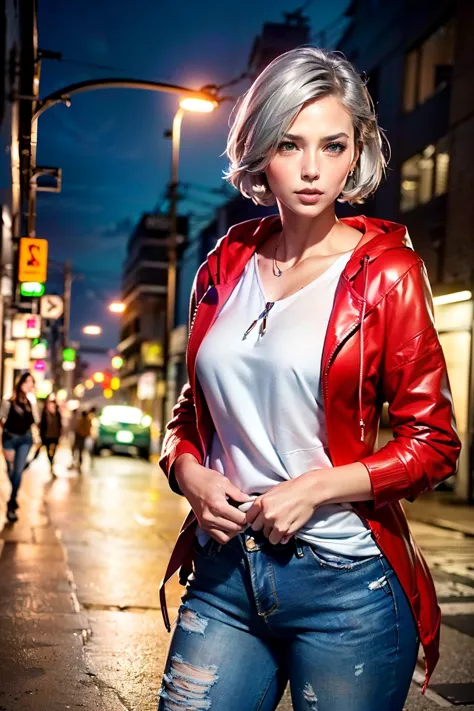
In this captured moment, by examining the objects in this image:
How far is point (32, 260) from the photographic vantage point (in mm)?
15523

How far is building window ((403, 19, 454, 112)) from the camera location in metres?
20.3

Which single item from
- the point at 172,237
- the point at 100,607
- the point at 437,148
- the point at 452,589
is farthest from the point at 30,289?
the point at 172,237

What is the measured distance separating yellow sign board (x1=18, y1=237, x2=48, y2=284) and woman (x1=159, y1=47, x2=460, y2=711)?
45.4ft

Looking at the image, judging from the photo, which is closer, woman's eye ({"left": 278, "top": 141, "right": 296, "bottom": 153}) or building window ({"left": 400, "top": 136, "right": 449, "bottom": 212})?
woman's eye ({"left": 278, "top": 141, "right": 296, "bottom": 153})

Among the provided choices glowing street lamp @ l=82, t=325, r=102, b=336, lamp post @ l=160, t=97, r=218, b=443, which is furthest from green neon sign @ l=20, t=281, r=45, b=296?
glowing street lamp @ l=82, t=325, r=102, b=336

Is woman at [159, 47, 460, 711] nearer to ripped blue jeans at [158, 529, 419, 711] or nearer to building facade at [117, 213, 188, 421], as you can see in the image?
ripped blue jeans at [158, 529, 419, 711]

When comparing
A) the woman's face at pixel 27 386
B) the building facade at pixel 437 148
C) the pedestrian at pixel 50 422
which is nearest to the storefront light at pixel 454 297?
the building facade at pixel 437 148

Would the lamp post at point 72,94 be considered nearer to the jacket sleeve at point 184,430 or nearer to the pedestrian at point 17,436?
the pedestrian at point 17,436

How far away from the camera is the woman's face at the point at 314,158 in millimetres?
1963

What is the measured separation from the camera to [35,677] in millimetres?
5055

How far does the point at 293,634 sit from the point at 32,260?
14349 mm

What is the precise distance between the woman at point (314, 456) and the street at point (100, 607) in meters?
3.05

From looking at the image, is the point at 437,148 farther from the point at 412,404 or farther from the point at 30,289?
the point at 412,404

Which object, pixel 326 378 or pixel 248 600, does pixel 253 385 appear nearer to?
pixel 326 378
